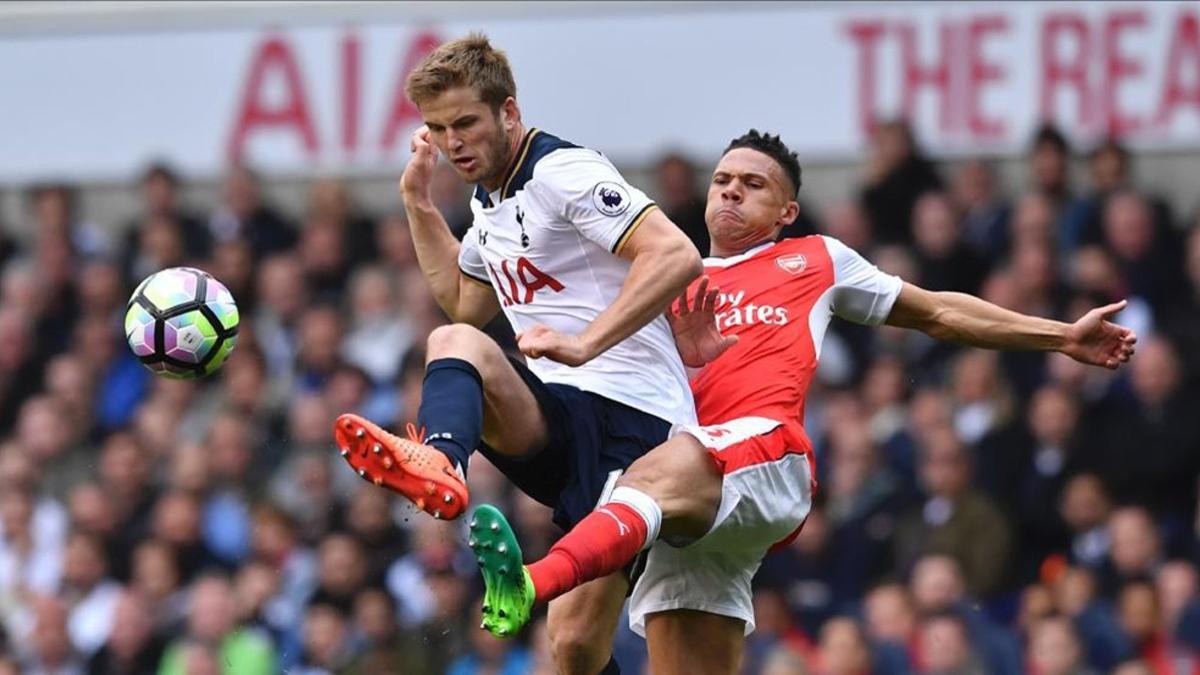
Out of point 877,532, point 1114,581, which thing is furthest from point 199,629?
point 1114,581

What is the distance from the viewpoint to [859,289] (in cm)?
773

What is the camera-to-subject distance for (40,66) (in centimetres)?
1384

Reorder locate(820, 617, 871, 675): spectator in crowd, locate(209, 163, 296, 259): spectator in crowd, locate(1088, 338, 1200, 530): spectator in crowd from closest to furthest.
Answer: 1. locate(820, 617, 871, 675): spectator in crowd
2. locate(1088, 338, 1200, 530): spectator in crowd
3. locate(209, 163, 296, 259): spectator in crowd

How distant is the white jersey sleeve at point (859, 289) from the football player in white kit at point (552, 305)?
2.14 feet

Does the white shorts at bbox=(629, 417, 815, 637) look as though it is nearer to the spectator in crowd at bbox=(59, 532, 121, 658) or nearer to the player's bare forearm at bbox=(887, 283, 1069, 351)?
the player's bare forearm at bbox=(887, 283, 1069, 351)

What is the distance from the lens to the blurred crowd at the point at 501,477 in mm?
10297

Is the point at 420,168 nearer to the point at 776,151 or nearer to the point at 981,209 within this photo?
the point at 776,151

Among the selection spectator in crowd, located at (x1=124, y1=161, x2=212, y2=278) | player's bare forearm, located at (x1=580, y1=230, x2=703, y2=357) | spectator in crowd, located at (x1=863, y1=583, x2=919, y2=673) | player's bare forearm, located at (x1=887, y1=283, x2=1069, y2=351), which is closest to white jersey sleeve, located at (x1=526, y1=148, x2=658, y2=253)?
player's bare forearm, located at (x1=580, y1=230, x2=703, y2=357)

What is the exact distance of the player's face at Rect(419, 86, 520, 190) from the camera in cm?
705

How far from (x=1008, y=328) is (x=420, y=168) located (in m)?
1.99

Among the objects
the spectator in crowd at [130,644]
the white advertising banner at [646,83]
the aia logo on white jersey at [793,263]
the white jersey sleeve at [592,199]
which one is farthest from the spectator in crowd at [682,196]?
the white jersey sleeve at [592,199]

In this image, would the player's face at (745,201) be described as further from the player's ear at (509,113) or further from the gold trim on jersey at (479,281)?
the player's ear at (509,113)

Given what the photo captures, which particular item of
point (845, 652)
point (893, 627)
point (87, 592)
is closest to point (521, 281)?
point (845, 652)

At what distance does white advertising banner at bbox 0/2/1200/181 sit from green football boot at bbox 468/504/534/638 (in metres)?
6.35
